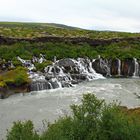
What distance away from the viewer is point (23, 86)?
5512 centimetres

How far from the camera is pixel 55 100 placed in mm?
48500

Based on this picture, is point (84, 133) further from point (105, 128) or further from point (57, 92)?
point (57, 92)

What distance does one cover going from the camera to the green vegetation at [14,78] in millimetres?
54641

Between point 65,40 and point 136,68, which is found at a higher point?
point 65,40

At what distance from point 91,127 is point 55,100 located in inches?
875

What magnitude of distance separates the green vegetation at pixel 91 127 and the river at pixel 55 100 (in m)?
9.46

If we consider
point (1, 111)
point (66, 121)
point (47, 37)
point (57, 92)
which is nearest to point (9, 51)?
point (47, 37)

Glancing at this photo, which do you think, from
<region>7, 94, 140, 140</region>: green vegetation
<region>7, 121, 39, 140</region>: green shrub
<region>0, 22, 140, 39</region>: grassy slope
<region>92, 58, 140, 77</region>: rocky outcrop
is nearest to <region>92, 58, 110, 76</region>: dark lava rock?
<region>92, 58, 140, 77</region>: rocky outcrop

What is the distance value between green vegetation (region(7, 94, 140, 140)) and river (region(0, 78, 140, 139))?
9.46 metres

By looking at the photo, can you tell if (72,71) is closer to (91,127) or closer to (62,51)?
(62,51)

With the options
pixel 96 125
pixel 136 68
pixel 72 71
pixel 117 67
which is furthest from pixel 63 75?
pixel 96 125

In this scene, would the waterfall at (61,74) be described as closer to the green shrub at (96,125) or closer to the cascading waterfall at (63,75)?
the cascading waterfall at (63,75)

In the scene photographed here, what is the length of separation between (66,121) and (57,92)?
27.5 metres

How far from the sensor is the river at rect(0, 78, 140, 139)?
40.9 metres
